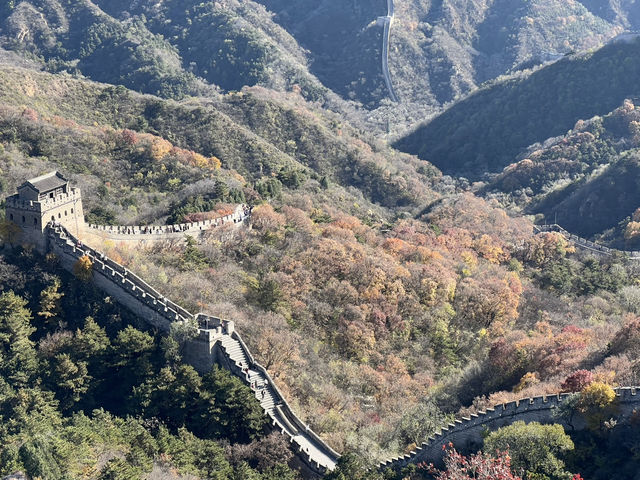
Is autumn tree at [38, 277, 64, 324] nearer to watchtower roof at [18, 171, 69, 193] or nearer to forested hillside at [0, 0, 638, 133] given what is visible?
watchtower roof at [18, 171, 69, 193]

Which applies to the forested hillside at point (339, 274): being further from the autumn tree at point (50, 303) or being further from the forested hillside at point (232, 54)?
the forested hillside at point (232, 54)

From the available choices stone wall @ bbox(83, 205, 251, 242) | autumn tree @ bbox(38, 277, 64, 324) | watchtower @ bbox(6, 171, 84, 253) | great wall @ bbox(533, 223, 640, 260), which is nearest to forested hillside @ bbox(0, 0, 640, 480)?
autumn tree @ bbox(38, 277, 64, 324)

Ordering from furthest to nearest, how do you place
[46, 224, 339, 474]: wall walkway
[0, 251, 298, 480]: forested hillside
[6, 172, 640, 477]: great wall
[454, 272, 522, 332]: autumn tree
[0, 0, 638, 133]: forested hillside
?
[0, 0, 638, 133]: forested hillside
[454, 272, 522, 332]: autumn tree
[46, 224, 339, 474]: wall walkway
[6, 172, 640, 477]: great wall
[0, 251, 298, 480]: forested hillside

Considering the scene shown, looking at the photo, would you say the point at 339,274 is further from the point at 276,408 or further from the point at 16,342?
the point at 16,342

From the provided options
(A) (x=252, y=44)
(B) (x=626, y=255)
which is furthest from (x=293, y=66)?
(B) (x=626, y=255)

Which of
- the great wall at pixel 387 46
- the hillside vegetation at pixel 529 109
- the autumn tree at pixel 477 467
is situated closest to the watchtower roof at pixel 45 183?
the autumn tree at pixel 477 467

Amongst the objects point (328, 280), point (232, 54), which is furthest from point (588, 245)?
point (232, 54)
